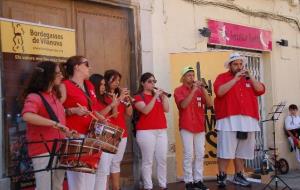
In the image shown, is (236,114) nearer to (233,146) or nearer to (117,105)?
(233,146)

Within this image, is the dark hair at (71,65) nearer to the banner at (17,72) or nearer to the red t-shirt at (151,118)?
the banner at (17,72)

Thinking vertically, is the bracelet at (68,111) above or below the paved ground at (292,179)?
above

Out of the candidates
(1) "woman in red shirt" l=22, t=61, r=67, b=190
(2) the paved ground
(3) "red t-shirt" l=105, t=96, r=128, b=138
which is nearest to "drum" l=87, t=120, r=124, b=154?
(1) "woman in red shirt" l=22, t=61, r=67, b=190

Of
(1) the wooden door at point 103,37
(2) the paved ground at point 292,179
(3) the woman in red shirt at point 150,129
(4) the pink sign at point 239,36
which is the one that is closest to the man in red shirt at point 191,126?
(3) the woman in red shirt at point 150,129

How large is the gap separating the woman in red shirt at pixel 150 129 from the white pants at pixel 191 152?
0.35m

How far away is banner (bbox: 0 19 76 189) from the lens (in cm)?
614

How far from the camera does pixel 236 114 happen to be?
7676mm

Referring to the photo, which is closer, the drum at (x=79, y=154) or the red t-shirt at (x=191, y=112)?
the drum at (x=79, y=154)

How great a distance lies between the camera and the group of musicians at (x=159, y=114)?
5.31m

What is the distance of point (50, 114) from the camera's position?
15.5ft

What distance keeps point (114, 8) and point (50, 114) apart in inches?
148

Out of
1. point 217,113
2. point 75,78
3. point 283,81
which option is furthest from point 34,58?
point 283,81

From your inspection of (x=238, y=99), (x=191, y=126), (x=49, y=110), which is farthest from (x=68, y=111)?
(x=238, y=99)

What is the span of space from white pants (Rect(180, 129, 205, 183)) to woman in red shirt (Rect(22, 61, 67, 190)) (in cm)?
285
